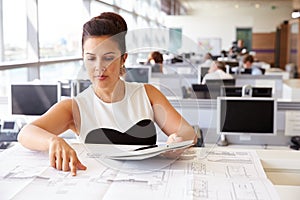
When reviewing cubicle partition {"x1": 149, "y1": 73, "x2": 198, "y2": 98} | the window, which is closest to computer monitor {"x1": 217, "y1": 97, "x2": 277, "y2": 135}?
cubicle partition {"x1": 149, "y1": 73, "x2": 198, "y2": 98}

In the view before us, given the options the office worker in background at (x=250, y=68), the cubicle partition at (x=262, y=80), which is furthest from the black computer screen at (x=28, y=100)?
the office worker in background at (x=250, y=68)

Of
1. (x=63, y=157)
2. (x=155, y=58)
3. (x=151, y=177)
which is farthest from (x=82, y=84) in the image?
(x=151, y=177)

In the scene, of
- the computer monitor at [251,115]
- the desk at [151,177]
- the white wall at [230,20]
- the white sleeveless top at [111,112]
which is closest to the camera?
the desk at [151,177]

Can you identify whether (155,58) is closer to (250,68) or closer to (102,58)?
(102,58)

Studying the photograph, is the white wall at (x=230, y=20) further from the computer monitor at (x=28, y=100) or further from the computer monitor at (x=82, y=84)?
the computer monitor at (x=82, y=84)

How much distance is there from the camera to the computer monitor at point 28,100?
124 inches

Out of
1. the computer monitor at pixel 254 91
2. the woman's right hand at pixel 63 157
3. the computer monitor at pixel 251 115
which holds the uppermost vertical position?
the woman's right hand at pixel 63 157

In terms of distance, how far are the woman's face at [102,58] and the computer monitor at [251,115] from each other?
69.1 inches

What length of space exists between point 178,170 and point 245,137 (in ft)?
7.05

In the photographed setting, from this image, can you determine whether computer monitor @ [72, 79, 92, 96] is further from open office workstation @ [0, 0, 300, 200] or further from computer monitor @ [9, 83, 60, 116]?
computer monitor @ [9, 83, 60, 116]

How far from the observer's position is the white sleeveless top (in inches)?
53.9

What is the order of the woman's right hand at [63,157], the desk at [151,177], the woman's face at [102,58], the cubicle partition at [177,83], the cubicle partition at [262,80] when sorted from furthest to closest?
the cubicle partition at [262,80] < the cubicle partition at [177,83] < the woman's face at [102,58] < the woman's right hand at [63,157] < the desk at [151,177]

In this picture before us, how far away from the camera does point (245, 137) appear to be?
3123mm

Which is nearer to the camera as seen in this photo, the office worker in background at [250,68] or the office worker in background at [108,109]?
the office worker in background at [108,109]
